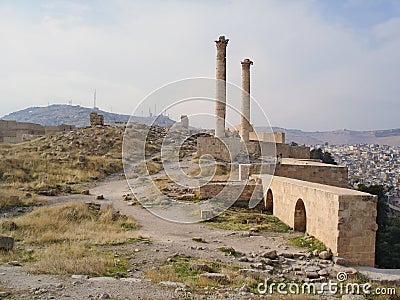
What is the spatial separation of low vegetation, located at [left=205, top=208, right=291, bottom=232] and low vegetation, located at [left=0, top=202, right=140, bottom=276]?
2.70 m

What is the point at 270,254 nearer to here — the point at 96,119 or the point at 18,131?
the point at 96,119

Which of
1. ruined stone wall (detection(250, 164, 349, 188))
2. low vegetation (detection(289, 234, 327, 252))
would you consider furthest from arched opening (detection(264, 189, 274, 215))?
low vegetation (detection(289, 234, 327, 252))

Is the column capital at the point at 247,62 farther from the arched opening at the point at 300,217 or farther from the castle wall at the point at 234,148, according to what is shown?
the arched opening at the point at 300,217

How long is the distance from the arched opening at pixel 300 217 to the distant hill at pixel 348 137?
13778 cm

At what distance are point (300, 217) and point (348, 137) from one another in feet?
561

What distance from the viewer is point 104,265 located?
7.21m

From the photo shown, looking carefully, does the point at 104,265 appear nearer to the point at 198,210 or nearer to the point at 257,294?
the point at 257,294

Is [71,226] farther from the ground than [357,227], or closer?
closer

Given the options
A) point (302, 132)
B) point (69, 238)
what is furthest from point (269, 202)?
point (302, 132)

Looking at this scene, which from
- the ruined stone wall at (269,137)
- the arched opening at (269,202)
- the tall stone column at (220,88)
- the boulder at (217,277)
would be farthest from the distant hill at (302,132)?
the boulder at (217,277)

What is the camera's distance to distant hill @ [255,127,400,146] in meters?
152

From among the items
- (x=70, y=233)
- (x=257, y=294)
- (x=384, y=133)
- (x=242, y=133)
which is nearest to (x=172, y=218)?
(x=70, y=233)

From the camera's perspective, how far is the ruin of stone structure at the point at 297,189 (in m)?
8.46

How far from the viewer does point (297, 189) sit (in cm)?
1127
